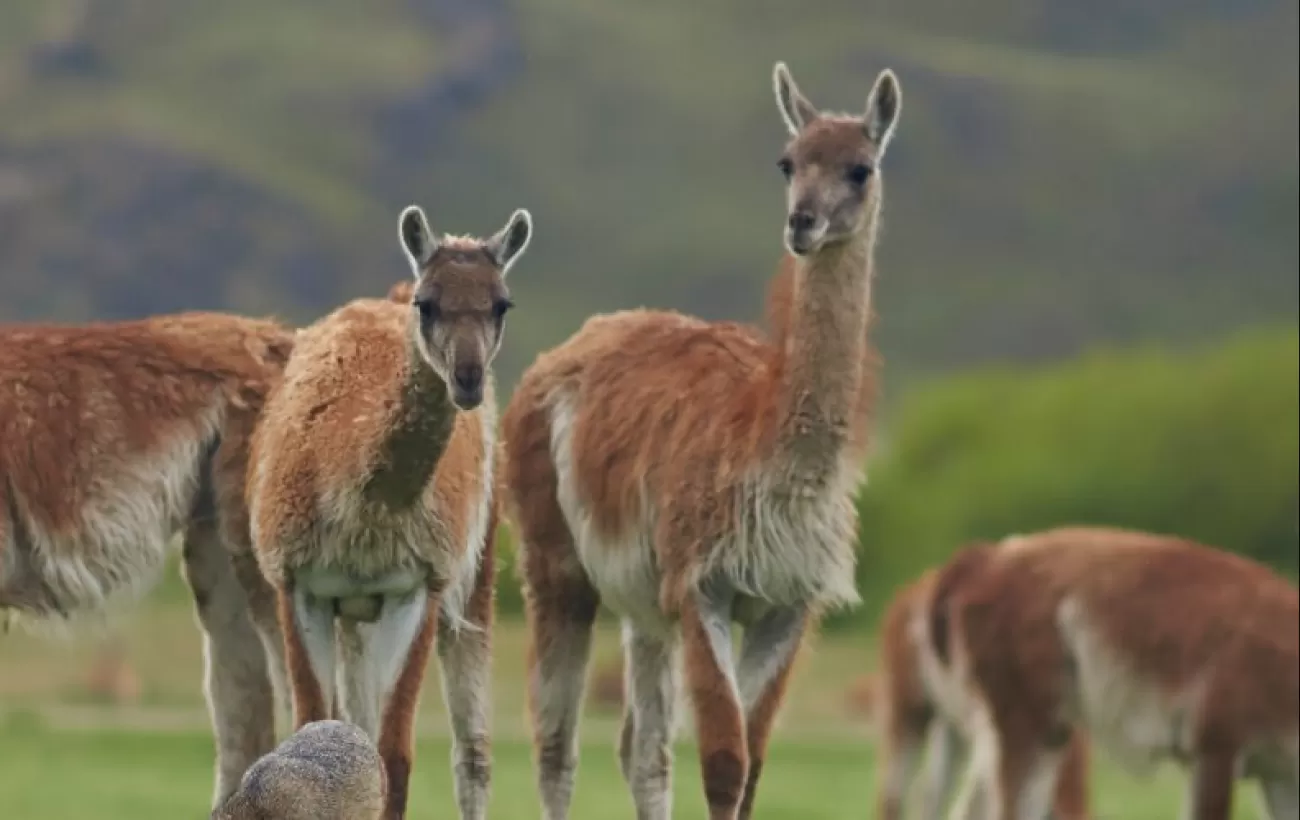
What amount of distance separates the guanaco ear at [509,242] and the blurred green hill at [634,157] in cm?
11223

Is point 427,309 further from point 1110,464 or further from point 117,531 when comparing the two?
point 1110,464

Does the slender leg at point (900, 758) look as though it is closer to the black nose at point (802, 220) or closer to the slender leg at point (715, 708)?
the slender leg at point (715, 708)

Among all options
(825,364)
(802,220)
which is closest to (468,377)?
(802,220)

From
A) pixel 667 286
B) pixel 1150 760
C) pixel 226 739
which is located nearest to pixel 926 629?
pixel 1150 760

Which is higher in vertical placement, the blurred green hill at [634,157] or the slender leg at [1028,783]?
the blurred green hill at [634,157]

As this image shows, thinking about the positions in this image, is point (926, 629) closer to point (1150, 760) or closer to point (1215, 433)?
point (1150, 760)

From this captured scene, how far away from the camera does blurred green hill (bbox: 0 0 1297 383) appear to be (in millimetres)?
136375

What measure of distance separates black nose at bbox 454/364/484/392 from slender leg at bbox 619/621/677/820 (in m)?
3.00

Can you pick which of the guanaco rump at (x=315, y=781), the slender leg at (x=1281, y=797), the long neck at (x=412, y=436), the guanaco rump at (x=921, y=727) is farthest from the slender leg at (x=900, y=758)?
the guanaco rump at (x=315, y=781)

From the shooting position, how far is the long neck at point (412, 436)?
1061 cm

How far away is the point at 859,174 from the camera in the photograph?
1178 cm

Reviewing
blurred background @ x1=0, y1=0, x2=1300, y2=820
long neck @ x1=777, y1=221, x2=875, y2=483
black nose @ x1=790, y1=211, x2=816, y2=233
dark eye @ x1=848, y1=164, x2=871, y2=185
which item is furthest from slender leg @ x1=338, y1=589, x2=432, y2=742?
blurred background @ x1=0, y1=0, x2=1300, y2=820

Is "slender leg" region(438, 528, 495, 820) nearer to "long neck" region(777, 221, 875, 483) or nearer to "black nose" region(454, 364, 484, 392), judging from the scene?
"long neck" region(777, 221, 875, 483)

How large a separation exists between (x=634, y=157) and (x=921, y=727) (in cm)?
13447
